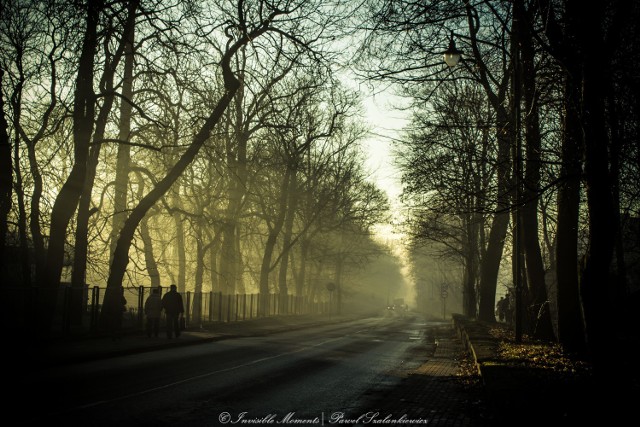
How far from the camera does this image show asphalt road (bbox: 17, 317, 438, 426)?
836cm

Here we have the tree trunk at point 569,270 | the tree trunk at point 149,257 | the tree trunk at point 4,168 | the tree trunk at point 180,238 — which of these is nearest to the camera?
the tree trunk at point 569,270

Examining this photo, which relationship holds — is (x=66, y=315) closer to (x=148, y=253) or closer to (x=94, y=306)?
(x=94, y=306)

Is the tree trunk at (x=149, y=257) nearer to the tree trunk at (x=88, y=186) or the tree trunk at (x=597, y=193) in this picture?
the tree trunk at (x=88, y=186)

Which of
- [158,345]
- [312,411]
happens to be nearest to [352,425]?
[312,411]

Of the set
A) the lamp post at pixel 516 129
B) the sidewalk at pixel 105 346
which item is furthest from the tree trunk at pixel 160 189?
the lamp post at pixel 516 129

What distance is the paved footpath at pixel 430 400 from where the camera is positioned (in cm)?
848

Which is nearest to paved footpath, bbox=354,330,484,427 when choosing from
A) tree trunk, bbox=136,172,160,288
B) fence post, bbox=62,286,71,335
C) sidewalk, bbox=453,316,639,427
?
sidewalk, bbox=453,316,639,427

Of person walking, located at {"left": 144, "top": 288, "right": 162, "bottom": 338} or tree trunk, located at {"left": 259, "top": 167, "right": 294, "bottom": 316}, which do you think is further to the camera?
tree trunk, located at {"left": 259, "top": 167, "right": 294, "bottom": 316}

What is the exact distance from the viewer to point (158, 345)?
→ 63.0ft

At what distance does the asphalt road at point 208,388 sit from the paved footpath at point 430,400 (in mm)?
371

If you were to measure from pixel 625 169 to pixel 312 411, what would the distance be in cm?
1057

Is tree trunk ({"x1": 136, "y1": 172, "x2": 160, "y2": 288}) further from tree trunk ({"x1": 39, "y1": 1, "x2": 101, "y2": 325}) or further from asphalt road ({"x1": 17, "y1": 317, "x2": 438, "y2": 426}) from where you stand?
asphalt road ({"x1": 17, "y1": 317, "x2": 438, "y2": 426})

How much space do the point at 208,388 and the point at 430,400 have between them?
3.64 m

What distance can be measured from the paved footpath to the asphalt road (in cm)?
37
